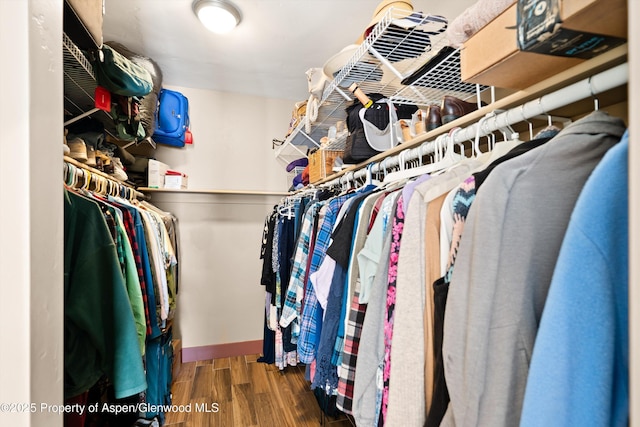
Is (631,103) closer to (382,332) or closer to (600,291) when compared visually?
(600,291)

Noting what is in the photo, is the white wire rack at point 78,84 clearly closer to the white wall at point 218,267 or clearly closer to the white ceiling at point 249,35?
the white ceiling at point 249,35

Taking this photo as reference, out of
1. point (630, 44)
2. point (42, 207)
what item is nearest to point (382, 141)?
point (630, 44)

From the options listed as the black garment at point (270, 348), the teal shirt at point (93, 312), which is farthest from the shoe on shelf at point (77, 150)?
the black garment at point (270, 348)

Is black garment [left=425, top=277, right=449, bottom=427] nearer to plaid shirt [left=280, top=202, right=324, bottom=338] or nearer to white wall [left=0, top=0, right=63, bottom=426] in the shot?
white wall [left=0, top=0, right=63, bottom=426]

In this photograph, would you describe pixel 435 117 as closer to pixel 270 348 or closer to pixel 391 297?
pixel 391 297

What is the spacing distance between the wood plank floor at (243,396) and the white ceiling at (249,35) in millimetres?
2455

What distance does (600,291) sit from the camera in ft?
1.16

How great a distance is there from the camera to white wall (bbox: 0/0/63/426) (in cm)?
46

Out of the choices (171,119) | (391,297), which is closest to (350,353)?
(391,297)

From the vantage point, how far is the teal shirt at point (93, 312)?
2.58 ft

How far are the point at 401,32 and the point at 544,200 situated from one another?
2.77 feet

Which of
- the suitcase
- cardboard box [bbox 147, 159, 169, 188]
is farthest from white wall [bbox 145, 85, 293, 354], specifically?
cardboard box [bbox 147, 159, 169, 188]

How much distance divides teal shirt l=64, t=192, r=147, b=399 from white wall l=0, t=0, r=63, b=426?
0.32 m

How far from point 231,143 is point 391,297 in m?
2.57
